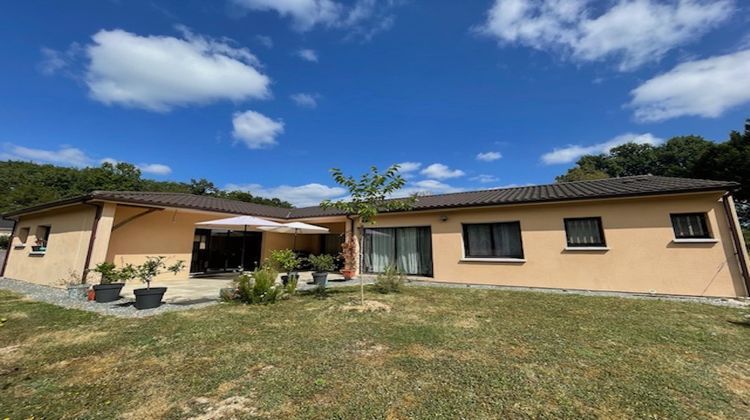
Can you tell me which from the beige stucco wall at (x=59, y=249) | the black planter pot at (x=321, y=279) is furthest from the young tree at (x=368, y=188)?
the beige stucco wall at (x=59, y=249)

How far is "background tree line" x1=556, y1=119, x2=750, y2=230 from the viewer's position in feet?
78.0

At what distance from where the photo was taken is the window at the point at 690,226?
8492 millimetres

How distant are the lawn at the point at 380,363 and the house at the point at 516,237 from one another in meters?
2.17

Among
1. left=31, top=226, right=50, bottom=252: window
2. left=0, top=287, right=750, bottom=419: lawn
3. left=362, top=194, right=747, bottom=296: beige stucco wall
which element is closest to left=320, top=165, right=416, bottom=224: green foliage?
left=0, top=287, right=750, bottom=419: lawn

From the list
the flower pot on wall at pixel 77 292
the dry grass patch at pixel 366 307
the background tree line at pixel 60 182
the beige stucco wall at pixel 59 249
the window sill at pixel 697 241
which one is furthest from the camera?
the background tree line at pixel 60 182

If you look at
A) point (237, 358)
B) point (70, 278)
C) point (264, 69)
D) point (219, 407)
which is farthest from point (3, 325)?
point (264, 69)

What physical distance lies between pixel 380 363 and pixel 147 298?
6730 millimetres

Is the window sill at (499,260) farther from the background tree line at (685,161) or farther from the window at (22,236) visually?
the background tree line at (685,161)

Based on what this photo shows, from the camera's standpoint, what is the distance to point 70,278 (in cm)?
973

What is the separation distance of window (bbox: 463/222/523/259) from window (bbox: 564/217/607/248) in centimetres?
161

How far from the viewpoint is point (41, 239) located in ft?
41.4

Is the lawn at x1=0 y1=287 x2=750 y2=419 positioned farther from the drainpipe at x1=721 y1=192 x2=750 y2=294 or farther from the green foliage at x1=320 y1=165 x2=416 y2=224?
the green foliage at x1=320 y1=165 x2=416 y2=224

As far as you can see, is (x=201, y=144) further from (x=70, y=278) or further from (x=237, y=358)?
(x=237, y=358)

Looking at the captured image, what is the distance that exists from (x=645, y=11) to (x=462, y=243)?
9203 millimetres
